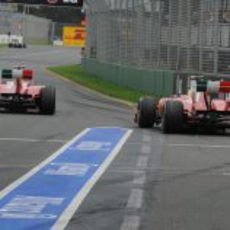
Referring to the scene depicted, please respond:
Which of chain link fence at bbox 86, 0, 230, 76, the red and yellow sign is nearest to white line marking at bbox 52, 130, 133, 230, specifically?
chain link fence at bbox 86, 0, 230, 76

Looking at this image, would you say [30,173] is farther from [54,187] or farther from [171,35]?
[171,35]

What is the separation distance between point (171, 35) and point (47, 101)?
10.0 metres

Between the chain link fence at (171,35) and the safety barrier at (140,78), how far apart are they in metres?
0.33

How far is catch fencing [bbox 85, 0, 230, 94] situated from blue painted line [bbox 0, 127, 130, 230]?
13325mm

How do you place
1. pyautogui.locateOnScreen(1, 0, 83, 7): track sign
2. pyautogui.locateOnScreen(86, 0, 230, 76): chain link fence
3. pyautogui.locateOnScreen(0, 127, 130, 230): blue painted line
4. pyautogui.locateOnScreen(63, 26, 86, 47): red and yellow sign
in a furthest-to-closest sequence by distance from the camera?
1. pyautogui.locateOnScreen(63, 26, 86, 47): red and yellow sign
2. pyautogui.locateOnScreen(1, 0, 83, 7): track sign
3. pyautogui.locateOnScreen(86, 0, 230, 76): chain link fence
4. pyautogui.locateOnScreen(0, 127, 130, 230): blue painted line

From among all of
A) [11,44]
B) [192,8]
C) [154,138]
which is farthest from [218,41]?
[11,44]

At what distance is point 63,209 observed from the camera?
9.41 meters

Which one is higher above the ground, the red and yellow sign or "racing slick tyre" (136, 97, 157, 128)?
"racing slick tyre" (136, 97, 157, 128)

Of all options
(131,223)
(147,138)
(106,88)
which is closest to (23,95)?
(147,138)

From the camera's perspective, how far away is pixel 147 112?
805 inches

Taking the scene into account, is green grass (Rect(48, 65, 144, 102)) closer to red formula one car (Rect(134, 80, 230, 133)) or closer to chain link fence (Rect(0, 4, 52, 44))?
red formula one car (Rect(134, 80, 230, 133))

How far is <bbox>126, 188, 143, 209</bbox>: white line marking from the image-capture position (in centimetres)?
971

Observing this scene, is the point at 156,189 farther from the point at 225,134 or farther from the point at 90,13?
the point at 90,13

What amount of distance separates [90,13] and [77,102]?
23314 millimetres
